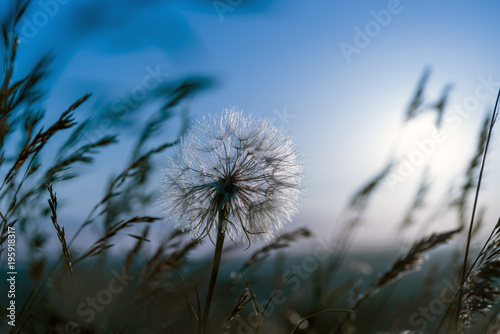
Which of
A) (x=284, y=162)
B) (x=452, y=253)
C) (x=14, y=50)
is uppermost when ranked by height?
(x=14, y=50)

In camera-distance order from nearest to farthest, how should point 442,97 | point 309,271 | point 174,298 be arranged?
point 174,298, point 309,271, point 442,97

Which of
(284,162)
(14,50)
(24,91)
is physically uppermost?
(14,50)

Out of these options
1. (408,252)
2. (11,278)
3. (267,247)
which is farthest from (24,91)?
(408,252)

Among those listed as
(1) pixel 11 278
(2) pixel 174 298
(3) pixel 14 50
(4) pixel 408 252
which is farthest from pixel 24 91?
(4) pixel 408 252

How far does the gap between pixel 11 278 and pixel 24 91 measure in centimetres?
108

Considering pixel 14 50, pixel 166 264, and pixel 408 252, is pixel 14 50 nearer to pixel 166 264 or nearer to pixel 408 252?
pixel 166 264

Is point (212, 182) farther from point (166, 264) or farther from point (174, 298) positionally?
point (174, 298)

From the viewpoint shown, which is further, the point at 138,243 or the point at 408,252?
the point at 138,243

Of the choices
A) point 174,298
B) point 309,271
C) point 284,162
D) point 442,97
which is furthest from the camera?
point 442,97

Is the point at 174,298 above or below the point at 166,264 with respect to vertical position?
below

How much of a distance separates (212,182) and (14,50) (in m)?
1.00

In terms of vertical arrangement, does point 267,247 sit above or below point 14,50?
below

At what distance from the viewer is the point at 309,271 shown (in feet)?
9.48

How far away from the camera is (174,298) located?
2.55 m
